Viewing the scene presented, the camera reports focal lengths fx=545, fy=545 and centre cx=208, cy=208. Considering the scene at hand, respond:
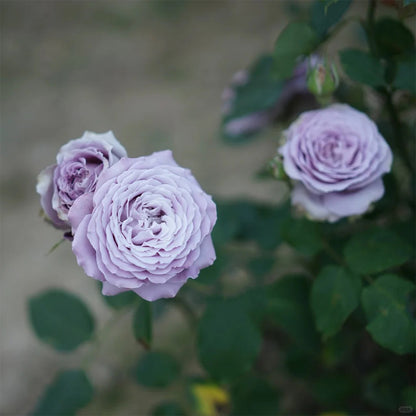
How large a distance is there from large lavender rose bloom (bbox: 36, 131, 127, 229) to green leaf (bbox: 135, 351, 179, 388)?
40 centimetres

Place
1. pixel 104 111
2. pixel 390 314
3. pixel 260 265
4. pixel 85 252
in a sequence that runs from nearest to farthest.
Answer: pixel 85 252
pixel 390 314
pixel 260 265
pixel 104 111

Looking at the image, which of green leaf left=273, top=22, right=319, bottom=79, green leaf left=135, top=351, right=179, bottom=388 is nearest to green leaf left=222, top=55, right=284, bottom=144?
green leaf left=273, top=22, right=319, bottom=79

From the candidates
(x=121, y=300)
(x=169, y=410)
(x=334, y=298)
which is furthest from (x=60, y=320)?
(x=334, y=298)

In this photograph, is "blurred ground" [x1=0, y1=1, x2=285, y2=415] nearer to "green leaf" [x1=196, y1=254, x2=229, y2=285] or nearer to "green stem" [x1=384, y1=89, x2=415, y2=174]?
"green leaf" [x1=196, y1=254, x2=229, y2=285]

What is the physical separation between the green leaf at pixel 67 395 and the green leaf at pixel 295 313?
0.30m

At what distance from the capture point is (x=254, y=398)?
896mm

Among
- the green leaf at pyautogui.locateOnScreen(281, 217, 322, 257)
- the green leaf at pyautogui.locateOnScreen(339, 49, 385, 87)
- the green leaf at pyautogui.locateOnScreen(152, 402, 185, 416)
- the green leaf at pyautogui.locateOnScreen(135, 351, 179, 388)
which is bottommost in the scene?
the green leaf at pyautogui.locateOnScreen(152, 402, 185, 416)

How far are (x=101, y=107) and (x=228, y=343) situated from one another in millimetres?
1260

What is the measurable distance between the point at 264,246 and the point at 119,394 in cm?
47

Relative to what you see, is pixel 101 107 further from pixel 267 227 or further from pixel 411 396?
pixel 411 396

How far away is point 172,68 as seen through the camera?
6.39 ft

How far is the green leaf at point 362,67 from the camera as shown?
2.33ft

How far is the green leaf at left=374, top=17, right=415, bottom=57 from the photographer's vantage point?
0.74 meters

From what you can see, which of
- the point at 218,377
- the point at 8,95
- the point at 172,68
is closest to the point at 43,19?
the point at 8,95
